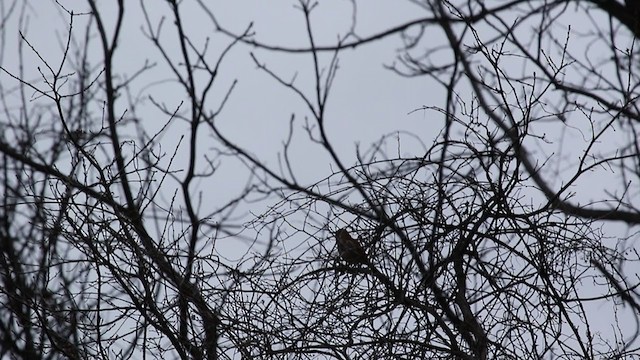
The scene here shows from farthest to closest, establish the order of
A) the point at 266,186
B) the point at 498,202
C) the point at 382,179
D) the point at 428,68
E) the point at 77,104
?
the point at 77,104 < the point at 428,68 < the point at 266,186 < the point at 382,179 < the point at 498,202

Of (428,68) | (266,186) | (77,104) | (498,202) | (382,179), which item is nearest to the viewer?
(498,202)

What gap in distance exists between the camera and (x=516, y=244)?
12.3ft

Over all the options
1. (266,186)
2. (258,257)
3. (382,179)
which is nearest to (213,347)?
(258,257)

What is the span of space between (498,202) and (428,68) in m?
4.68

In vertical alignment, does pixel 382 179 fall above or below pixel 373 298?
above

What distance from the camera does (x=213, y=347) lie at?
3.68m

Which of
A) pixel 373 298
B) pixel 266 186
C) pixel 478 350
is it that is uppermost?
pixel 266 186

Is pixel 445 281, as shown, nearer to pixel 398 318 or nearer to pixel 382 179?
pixel 398 318

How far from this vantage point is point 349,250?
370 cm

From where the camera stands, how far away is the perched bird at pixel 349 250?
12.2ft

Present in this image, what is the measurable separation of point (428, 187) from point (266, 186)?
11.6 ft

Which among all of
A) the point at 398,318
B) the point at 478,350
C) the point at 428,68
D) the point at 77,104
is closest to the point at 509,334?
the point at 478,350

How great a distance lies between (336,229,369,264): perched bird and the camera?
3.71 m

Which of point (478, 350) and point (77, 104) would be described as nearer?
point (478, 350)
